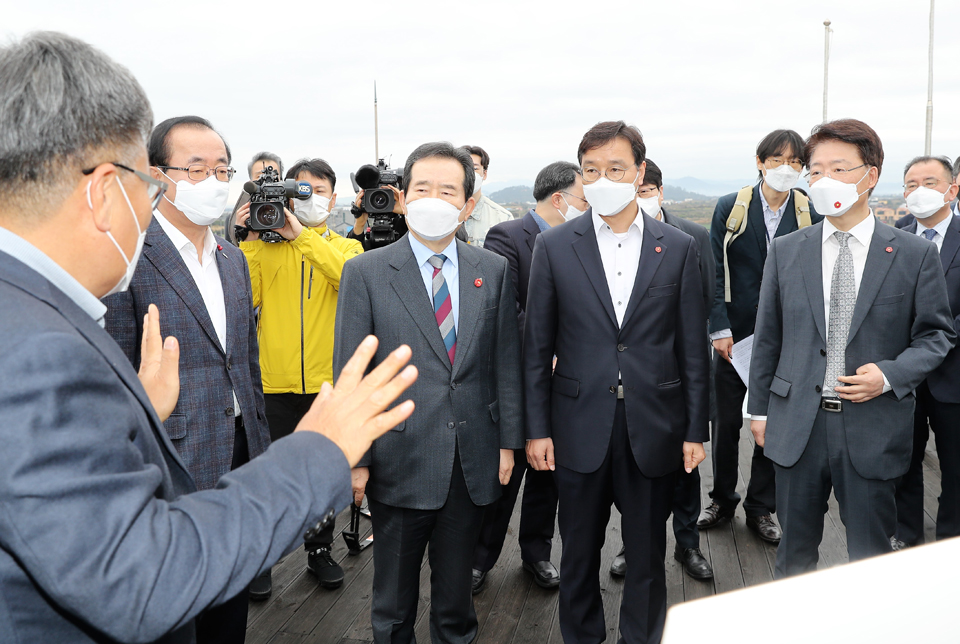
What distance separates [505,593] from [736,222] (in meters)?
2.21

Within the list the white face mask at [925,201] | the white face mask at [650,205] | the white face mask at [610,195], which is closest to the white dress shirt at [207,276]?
the white face mask at [610,195]

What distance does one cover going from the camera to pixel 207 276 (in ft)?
6.75

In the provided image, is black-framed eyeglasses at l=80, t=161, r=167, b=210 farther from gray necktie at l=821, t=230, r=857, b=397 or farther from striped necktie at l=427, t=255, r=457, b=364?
gray necktie at l=821, t=230, r=857, b=397

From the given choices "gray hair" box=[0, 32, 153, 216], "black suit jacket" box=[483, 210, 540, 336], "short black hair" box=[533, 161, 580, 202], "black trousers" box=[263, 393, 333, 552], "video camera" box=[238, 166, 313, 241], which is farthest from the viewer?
"short black hair" box=[533, 161, 580, 202]

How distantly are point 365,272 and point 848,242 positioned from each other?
65.4 inches

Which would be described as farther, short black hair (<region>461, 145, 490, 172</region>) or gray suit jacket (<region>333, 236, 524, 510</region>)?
short black hair (<region>461, 145, 490, 172</region>)

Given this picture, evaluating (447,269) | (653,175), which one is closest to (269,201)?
(447,269)

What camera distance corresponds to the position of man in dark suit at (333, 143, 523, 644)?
194 centimetres

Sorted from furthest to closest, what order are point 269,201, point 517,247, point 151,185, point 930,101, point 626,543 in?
1. point 930,101
2. point 517,247
3. point 269,201
4. point 626,543
5. point 151,185

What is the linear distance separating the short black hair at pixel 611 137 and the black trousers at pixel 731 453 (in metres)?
1.48

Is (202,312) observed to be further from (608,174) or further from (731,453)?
(731,453)

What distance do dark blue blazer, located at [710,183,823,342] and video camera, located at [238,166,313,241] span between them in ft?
7.31

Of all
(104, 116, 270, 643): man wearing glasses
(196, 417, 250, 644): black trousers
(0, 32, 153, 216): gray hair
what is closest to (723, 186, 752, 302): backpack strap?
(104, 116, 270, 643): man wearing glasses

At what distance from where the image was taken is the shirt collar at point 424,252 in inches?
81.2
